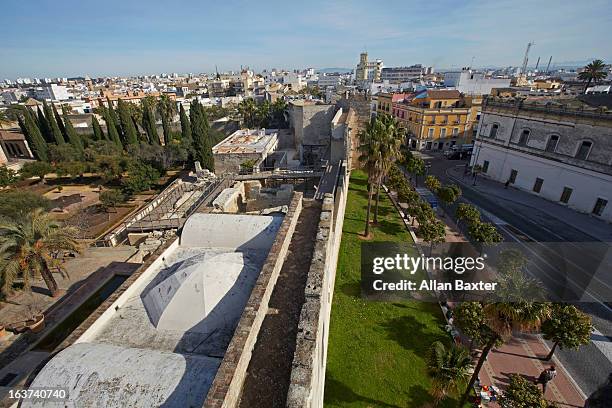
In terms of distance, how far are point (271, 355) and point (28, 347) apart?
14615 mm

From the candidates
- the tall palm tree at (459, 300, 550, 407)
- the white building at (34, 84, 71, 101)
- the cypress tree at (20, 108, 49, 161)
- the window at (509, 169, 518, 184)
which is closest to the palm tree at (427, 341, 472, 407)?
the tall palm tree at (459, 300, 550, 407)

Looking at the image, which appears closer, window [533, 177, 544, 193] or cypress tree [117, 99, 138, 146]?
window [533, 177, 544, 193]

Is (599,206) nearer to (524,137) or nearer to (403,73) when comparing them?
(524,137)

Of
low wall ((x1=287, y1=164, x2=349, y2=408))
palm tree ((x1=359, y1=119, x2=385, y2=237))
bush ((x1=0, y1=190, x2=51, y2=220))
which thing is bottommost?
bush ((x1=0, y1=190, x2=51, y2=220))

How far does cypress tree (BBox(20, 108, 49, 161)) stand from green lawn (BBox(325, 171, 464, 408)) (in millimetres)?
49139

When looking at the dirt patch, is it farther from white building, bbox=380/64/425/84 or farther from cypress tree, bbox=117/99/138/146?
white building, bbox=380/64/425/84

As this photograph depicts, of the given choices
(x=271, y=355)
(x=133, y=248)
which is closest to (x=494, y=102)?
(x=271, y=355)

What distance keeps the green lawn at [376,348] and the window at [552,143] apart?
23570mm

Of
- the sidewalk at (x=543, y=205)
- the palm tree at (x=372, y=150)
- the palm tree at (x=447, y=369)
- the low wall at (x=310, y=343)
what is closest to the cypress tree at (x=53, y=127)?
the palm tree at (x=372, y=150)

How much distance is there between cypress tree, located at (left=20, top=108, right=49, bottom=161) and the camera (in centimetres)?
4100

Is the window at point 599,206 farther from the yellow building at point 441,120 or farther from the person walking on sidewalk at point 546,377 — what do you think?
the yellow building at point 441,120

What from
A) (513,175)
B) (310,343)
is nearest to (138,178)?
(310,343)

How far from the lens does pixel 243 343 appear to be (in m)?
7.00

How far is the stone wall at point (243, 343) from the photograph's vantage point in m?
5.94
